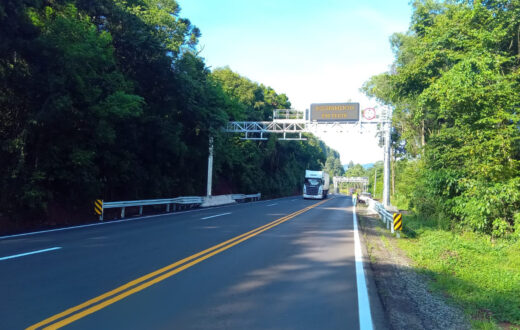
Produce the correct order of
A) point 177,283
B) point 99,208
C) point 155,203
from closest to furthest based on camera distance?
point 177,283, point 99,208, point 155,203

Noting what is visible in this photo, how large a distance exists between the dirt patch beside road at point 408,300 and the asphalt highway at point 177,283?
0.44 meters

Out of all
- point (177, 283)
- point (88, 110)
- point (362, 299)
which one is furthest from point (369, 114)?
point (177, 283)

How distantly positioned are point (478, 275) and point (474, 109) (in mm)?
8242

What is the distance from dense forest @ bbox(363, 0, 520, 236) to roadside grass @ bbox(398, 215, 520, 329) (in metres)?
1.77

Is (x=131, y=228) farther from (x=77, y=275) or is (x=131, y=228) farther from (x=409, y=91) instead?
(x=409, y=91)

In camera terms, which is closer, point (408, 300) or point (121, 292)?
point (121, 292)

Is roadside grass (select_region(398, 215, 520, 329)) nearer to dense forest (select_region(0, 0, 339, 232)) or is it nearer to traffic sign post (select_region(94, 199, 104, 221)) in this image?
traffic sign post (select_region(94, 199, 104, 221))

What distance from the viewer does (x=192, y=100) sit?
25.1m

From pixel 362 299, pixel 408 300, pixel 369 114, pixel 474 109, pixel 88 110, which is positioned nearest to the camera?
pixel 362 299

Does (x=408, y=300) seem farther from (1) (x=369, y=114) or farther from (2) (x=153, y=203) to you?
(1) (x=369, y=114)

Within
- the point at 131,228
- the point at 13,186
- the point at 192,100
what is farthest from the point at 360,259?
the point at 192,100

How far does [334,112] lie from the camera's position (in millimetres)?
30391

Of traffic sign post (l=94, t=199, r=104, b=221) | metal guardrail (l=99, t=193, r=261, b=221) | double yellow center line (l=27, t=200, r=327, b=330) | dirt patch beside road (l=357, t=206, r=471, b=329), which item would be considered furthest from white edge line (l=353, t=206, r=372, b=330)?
metal guardrail (l=99, t=193, r=261, b=221)

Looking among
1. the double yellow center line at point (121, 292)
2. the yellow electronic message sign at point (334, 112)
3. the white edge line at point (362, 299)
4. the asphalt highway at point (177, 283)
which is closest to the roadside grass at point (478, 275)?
the white edge line at point (362, 299)
